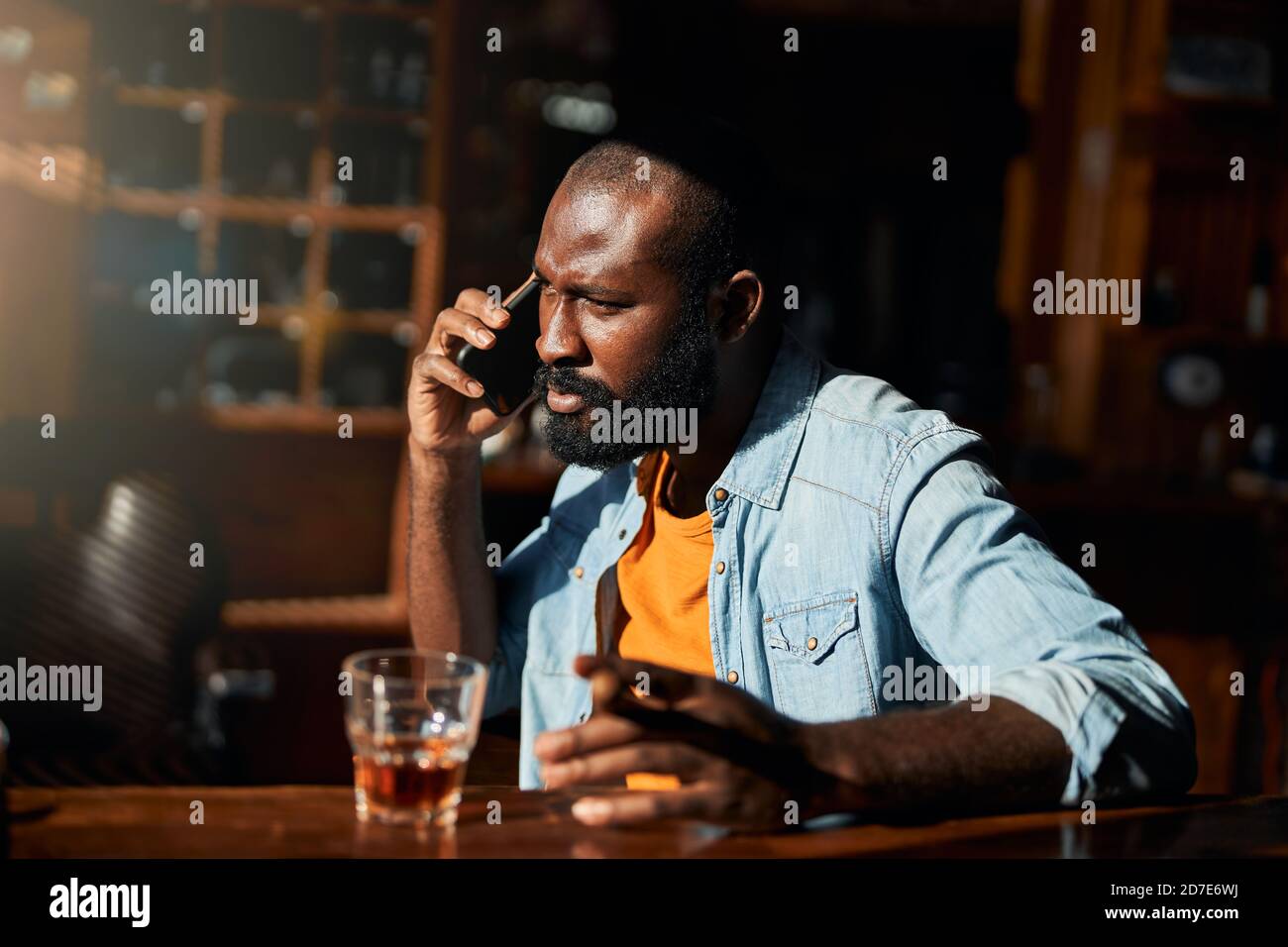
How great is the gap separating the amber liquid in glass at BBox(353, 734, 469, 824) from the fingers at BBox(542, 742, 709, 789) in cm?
10

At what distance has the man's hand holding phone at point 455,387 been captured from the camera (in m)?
1.60

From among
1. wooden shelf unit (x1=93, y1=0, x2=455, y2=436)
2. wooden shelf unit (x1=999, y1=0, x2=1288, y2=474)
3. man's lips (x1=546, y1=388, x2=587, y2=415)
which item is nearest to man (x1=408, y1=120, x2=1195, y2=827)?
man's lips (x1=546, y1=388, x2=587, y2=415)

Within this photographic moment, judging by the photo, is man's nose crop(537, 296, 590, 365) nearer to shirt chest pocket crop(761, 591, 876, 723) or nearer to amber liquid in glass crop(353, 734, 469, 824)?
shirt chest pocket crop(761, 591, 876, 723)

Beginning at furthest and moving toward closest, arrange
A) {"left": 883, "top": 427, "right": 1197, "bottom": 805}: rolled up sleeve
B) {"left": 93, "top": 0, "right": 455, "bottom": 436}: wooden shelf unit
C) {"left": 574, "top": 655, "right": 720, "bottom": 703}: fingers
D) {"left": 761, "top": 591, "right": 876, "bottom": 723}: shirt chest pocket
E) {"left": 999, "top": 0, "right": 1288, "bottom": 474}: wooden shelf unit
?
{"left": 999, "top": 0, "right": 1288, "bottom": 474}: wooden shelf unit < {"left": 93, "top": 0, "right": 455, "bottom": 436}: wooden shelf unit < {"left": 761, "top": 591, "right": 876, "bottom": 723}: shirt chest pocket < {"left": 883, "top": 427, "right": 1197, "bottom": 805}: rolled up sleeve < {"left": 574, "top": 655, "right": 720, "bottom": 703}: fingers

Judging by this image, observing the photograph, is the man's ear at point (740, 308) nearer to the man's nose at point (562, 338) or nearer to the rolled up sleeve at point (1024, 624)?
the man's nose at point (562, 338)

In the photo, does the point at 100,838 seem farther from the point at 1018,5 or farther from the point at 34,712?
the point at 1018,5

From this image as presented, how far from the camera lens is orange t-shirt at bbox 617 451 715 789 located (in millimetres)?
1615

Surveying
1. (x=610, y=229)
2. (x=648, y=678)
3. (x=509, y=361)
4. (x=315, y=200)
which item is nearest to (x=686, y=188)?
(x=610, y=229)

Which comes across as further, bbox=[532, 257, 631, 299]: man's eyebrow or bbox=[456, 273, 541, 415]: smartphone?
bbox=[456, 273, 541, 415]: smartphone

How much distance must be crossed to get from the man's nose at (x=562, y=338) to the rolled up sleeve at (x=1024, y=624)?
0.43m

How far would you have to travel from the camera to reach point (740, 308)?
5.48ft

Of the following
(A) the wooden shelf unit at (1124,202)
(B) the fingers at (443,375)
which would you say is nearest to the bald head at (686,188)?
(B) the fingers at (443,375)

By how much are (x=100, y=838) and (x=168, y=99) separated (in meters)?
3.10
